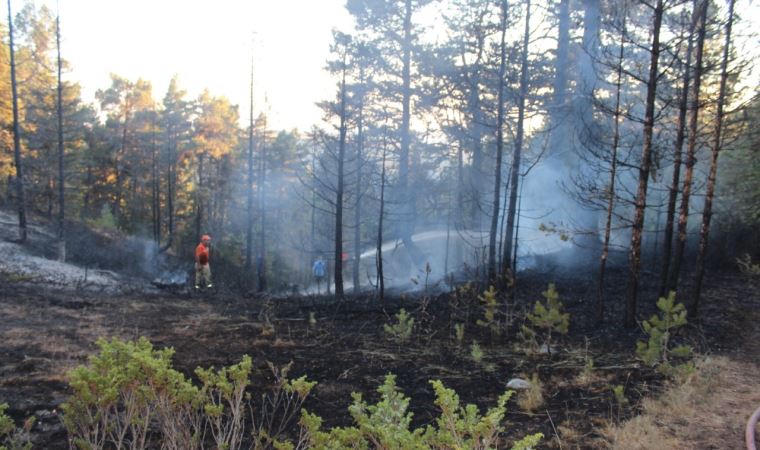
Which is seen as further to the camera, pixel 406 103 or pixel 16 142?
pixel 406 103

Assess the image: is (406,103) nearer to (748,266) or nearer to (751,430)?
(748,266)

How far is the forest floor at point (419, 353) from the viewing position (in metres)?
5.25

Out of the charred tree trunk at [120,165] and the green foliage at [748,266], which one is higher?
the charred tree trunk at [120,165]

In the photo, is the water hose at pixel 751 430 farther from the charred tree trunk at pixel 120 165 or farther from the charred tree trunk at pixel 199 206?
the charred tree trunk at pixel 120 165

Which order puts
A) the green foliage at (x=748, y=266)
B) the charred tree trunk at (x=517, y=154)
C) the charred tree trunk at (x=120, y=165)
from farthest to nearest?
the charred tree trunk at (x=120, y=165) → the green foliage at (x=748, y=266) → the charred tree trunk at (x=517, y=154)

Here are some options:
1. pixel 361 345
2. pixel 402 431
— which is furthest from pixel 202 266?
pixel 402 431

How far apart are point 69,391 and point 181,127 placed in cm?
3692

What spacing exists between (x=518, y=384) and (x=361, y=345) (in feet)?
11.2

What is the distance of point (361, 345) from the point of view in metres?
8.98

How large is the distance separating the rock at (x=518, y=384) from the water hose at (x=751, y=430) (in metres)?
2.33

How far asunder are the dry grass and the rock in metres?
1.40

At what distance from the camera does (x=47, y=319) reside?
9562 millimetres

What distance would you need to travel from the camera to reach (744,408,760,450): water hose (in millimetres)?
4395

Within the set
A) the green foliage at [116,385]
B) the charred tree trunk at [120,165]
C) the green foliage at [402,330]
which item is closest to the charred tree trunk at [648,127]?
the green foliage at [402,330]
